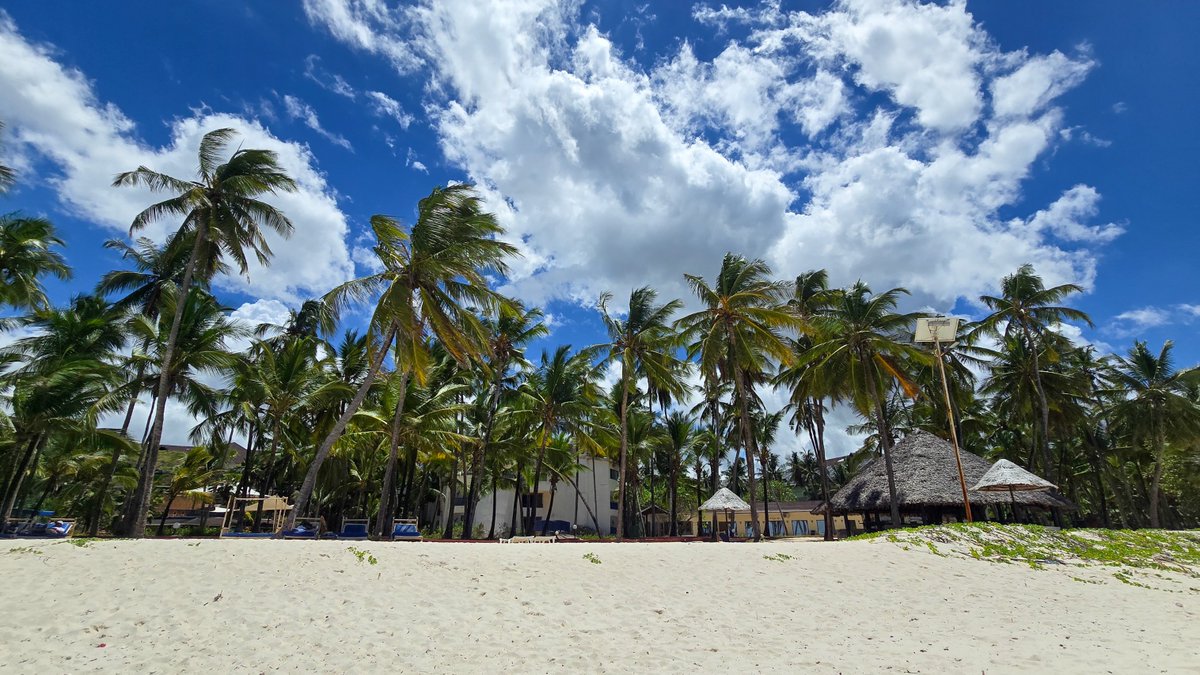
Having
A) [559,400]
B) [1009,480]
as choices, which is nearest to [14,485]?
[559,400]

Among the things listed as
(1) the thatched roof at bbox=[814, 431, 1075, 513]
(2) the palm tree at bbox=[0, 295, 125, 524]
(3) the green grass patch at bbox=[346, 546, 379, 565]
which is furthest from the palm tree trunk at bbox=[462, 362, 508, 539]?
(1) the thatched roof at bbox=[814, 431, 1075, 513]

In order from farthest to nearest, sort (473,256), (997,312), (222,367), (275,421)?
(997,312) → (275,421) → (222,367) → (473,256)

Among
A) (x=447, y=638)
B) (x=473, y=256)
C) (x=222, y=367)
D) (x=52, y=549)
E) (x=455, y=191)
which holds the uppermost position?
(x=455, y=191)

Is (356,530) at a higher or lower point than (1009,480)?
lower

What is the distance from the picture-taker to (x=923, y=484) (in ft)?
74.9

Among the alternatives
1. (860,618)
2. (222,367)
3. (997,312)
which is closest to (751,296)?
(860,618)

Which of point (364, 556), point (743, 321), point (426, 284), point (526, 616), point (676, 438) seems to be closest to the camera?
point (526, 616)

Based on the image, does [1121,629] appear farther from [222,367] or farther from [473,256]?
[222,367]

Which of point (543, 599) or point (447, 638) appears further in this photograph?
point (543, 599)

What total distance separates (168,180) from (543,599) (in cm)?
1607

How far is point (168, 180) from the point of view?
54.2ft

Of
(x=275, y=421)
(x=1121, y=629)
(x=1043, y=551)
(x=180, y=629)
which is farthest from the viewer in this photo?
(x=275, y=421)

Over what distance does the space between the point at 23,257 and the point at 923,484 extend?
98.5 ft

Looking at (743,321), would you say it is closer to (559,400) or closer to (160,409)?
(559,400)
